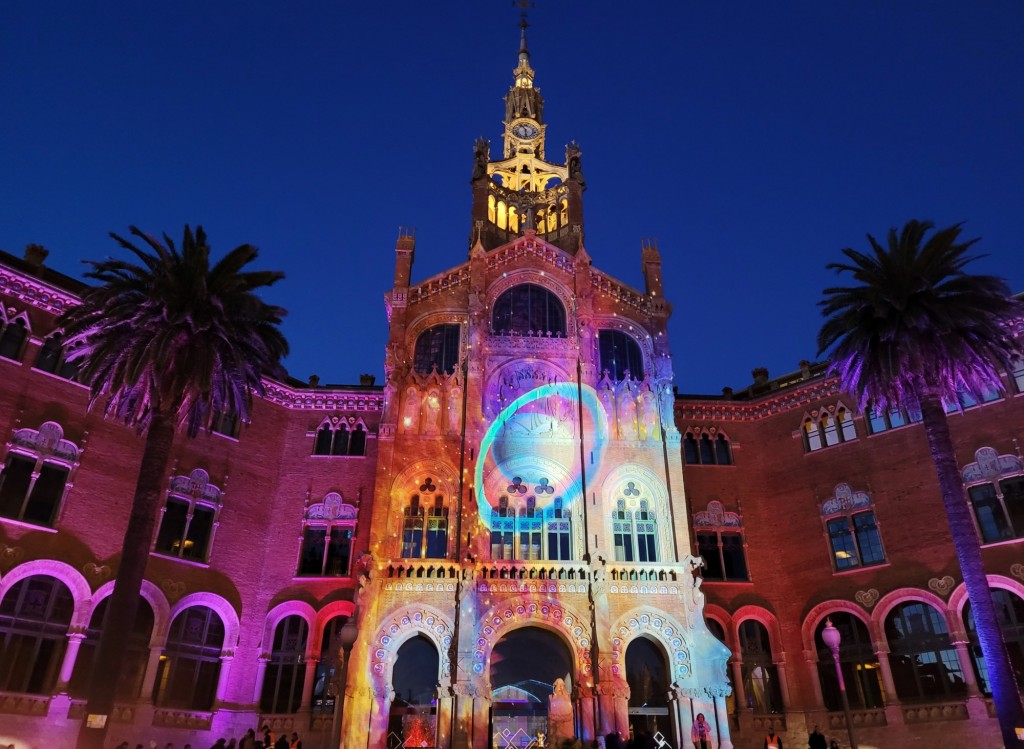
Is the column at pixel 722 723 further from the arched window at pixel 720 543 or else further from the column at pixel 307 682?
the column at pixel 307 682

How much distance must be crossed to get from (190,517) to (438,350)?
13.3m

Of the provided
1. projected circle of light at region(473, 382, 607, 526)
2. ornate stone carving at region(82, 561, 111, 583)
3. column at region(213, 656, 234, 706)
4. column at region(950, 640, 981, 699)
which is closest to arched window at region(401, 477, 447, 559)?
projected circle of light at region(473, 382, 607, 526)

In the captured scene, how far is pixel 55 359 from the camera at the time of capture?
101 feet

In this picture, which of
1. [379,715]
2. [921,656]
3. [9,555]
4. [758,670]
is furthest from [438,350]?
[921,656]

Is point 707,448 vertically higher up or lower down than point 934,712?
higher up

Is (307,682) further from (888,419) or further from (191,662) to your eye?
(888,419)

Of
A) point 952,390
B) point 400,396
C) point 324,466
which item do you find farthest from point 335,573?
point 952,390

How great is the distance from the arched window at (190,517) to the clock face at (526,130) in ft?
114

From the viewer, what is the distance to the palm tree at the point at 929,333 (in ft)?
85.1

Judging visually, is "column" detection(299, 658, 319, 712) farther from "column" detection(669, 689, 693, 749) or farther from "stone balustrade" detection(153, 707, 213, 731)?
"column" detection(669, 689, 693, 749)

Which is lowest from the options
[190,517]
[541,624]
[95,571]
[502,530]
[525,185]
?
[541,624]

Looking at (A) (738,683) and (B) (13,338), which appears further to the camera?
(A) (738,683)

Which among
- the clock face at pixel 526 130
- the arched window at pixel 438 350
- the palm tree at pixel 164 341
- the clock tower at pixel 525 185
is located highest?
the clock face at pixel 526 130

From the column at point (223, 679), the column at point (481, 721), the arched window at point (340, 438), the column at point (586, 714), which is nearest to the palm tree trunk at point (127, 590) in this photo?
the column at point (223, 679)
